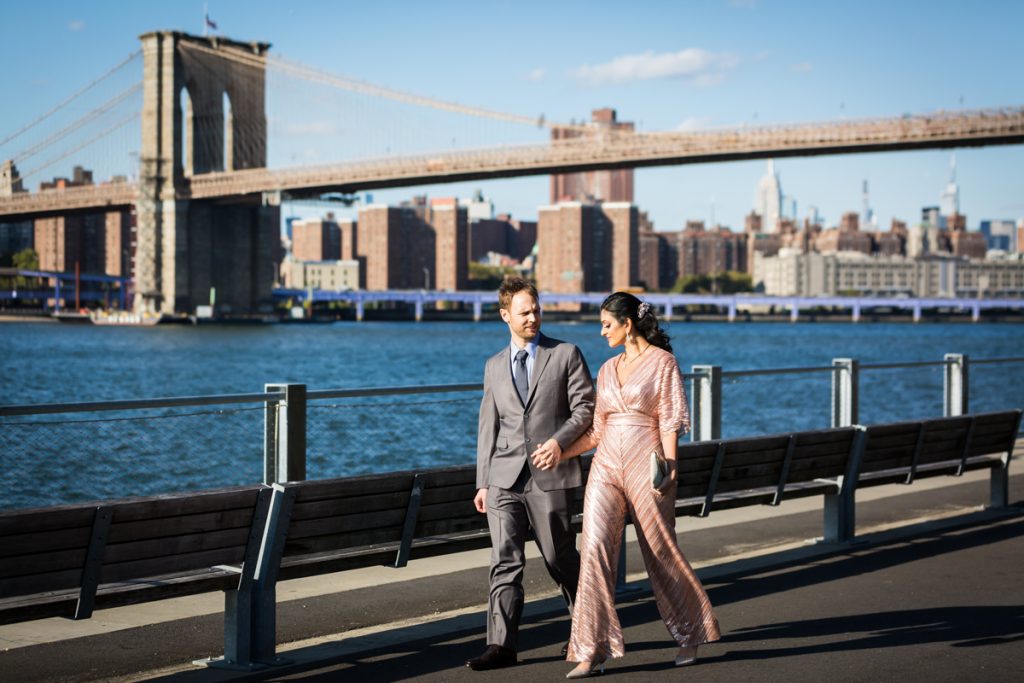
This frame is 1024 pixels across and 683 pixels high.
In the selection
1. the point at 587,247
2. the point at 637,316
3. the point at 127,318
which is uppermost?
the point at 587,247

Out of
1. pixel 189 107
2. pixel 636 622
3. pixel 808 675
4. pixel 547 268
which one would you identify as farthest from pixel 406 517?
pixel 547 268

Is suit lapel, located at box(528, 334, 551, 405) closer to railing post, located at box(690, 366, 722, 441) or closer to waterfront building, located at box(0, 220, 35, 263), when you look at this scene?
railing post, located at box(690, 366, 722, 441)

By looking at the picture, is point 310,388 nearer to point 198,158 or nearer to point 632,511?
point 632,511

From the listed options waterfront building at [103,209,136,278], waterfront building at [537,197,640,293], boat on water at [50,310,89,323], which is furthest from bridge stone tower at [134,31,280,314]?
waterfront building at [537,197,640,293]

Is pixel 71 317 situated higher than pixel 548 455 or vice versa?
pixel 548 455

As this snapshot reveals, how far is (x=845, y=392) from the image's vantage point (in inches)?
394

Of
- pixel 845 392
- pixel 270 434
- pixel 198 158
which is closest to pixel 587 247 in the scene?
pixel 198 158

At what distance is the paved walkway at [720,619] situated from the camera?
5.19 meters

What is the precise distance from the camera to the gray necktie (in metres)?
5.20

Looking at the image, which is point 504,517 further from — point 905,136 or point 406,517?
point 905,136

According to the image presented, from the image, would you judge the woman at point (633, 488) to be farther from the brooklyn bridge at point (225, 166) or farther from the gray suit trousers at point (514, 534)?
the brooklyn bridge at point (225, 166)

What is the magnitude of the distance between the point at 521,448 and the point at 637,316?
638 mm

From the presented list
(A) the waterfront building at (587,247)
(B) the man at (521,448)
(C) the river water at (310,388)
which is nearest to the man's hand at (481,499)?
(B) the man at (521,448)

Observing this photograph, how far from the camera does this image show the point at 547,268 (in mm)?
184875
